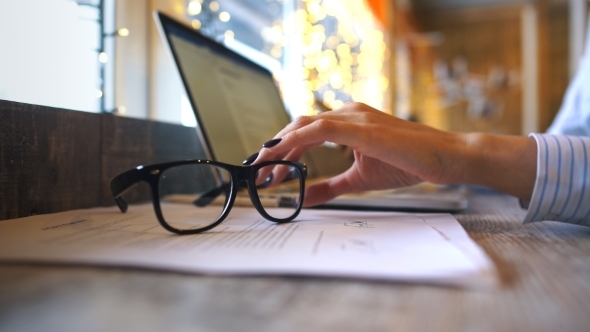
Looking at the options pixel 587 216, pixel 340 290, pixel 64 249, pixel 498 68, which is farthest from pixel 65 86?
pixel 498 68

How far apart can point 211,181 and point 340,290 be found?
0.35 meters

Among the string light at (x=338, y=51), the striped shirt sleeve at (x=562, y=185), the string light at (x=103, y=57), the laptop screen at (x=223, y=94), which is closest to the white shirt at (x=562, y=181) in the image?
the striped shirt sleeve at (x=562, y=185)

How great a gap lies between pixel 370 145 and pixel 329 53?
1.60 metres

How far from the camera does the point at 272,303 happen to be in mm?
211

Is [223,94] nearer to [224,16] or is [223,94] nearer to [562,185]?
[224,16]

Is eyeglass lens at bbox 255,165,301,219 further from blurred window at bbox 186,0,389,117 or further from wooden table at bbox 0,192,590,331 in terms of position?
blurred window at bbox 186,0,389,117

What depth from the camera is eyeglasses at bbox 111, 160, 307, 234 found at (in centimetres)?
39

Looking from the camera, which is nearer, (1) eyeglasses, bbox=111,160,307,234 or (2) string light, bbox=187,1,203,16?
(1) eyeglasses, bbox=111,160,307,234

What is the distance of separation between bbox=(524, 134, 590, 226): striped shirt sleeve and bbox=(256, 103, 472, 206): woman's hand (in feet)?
0.30

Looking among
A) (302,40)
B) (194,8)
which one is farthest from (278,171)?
(302,40)

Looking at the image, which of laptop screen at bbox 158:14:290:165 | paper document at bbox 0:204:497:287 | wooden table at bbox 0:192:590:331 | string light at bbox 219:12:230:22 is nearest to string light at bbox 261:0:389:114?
string light at bbox 219:12:230:22

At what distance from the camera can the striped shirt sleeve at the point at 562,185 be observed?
0.47m

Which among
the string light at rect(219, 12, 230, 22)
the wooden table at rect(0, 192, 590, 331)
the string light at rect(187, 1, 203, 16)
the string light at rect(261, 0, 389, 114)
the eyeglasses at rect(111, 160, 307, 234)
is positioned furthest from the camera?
the string light at rect(261, 0, 389, 114)

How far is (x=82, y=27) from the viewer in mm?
673
